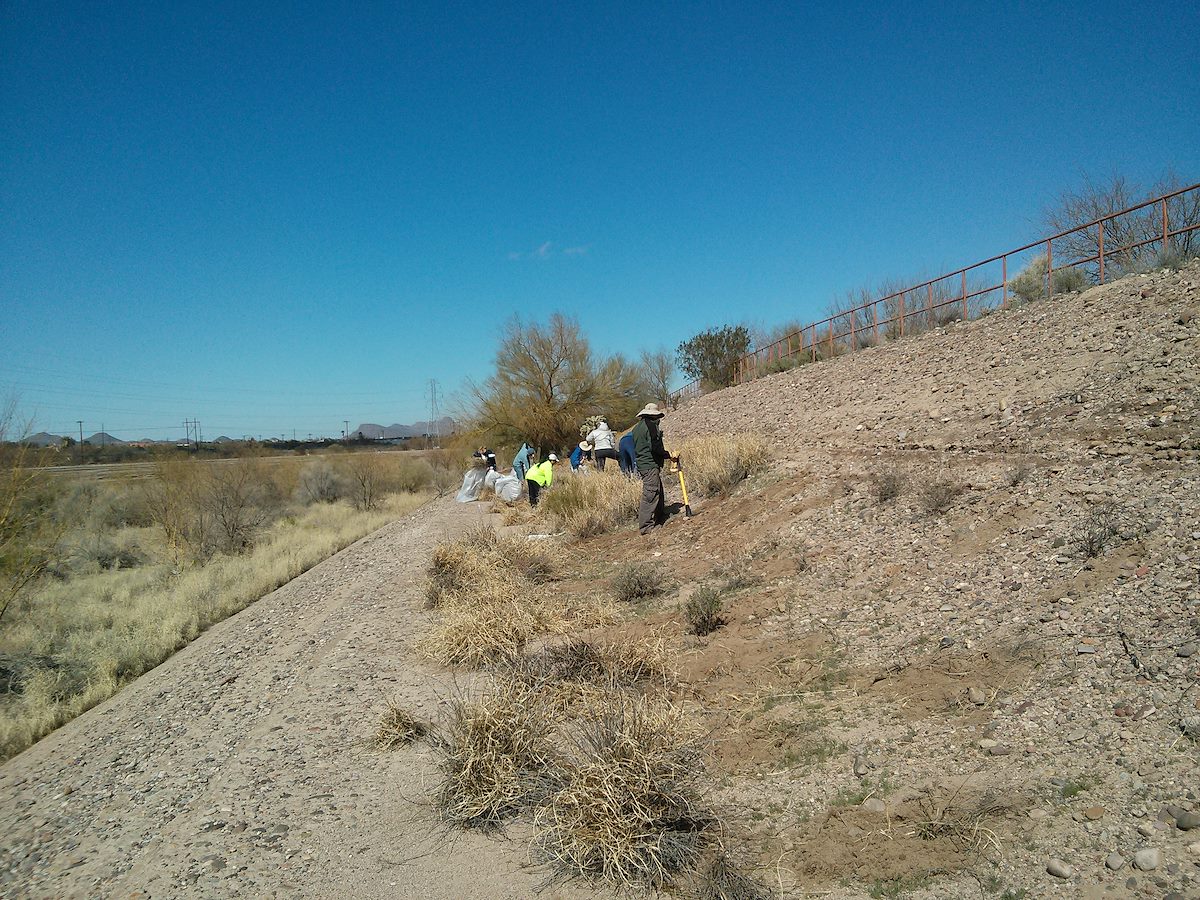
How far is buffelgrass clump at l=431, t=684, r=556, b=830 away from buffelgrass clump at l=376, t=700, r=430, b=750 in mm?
540

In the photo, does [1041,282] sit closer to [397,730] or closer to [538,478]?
[538,478]

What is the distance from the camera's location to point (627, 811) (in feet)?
13.4

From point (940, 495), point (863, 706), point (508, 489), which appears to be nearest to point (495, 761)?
point (863, 706)

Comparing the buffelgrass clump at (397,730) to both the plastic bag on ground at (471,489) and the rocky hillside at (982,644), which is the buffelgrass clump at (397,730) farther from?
the plastic bag on ground at (471,489)

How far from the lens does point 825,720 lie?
16.6 feet

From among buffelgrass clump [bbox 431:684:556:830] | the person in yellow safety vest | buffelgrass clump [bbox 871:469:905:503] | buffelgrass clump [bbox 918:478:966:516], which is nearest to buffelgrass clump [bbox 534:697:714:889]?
buffelgrass clump [bbox 431:684:556:830]

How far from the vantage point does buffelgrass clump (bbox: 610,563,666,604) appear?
29.8ft

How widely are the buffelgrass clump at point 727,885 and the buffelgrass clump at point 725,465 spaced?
970 cm

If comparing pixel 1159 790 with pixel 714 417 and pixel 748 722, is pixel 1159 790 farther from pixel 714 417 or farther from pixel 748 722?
pixel 714 417

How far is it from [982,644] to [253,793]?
5286 mm

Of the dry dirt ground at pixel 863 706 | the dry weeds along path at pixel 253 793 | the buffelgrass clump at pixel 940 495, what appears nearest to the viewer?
the dry dirt ground at pixel 863 706

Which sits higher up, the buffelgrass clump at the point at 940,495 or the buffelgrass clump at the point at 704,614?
the buffelgrass clump at the point at 940,495

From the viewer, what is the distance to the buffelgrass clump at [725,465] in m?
13.5

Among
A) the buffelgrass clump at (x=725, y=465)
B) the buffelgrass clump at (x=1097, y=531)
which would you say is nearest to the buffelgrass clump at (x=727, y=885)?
the buffelgrass clump at (x=1097, y=531)
